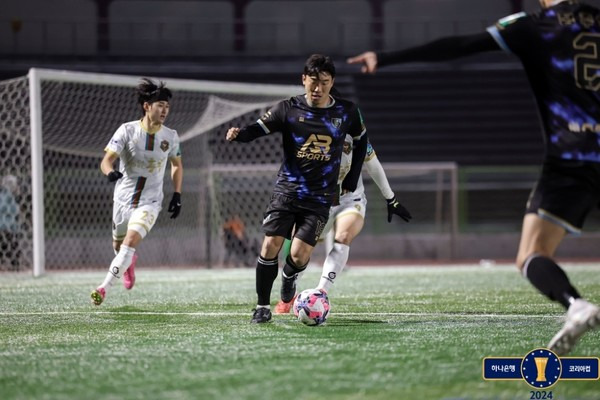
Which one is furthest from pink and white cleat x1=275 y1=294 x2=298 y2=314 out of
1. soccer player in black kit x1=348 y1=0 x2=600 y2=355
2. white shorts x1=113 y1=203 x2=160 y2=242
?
soccer player in black kit x1=348 y1=0 x2=600 y2=355

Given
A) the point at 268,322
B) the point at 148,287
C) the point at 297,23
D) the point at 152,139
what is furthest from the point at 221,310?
the point at 297,23

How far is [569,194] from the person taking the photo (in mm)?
4137

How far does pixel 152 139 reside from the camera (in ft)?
28.0

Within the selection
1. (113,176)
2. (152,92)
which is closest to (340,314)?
(113,176)

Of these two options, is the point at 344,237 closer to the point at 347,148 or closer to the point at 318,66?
the point at 347,148

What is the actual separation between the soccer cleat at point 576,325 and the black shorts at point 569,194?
435mm

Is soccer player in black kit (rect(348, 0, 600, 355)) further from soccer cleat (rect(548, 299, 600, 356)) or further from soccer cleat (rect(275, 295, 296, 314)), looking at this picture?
soccer cleat (rect(275, 295, 296, 314))

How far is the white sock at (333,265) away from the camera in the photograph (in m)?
6.83

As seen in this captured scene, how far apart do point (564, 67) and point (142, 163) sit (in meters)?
5.10

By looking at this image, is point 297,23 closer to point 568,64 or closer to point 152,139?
point 152,139

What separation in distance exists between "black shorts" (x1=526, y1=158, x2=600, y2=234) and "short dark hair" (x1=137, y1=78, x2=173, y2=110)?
182 inches

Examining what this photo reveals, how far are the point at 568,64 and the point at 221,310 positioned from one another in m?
3.96

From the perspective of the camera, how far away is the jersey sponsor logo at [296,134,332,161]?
20.6ft

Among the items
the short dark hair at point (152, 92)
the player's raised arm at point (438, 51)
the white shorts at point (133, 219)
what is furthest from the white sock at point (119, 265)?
the player's raised arm at point (438, 51)
